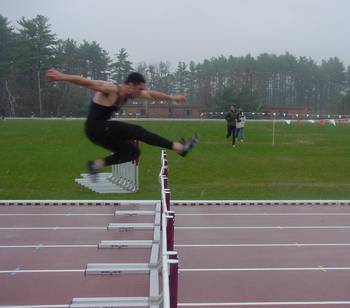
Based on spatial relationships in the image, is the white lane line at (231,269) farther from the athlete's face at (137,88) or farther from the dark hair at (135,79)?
the dark hair at (135,79)

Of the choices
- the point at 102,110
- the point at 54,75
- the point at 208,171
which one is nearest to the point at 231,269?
the point at 102,110

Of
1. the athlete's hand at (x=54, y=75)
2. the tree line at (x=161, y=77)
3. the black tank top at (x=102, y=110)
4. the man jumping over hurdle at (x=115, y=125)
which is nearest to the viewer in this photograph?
the athlete's hand at (x=54, y=75)

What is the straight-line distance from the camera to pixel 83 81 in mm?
5785

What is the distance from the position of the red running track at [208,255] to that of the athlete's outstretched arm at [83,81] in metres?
2.60

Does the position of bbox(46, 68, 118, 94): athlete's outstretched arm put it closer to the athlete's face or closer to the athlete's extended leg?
the athlete's face

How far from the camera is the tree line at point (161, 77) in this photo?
62703 millimetres

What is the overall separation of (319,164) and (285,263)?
42.2 ft

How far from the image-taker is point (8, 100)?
68.2 meters

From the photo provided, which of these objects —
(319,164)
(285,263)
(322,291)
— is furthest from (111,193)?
(319,164)

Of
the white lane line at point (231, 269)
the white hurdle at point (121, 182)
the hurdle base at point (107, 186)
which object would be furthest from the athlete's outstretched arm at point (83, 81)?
the hurdle base at point (107, 186)

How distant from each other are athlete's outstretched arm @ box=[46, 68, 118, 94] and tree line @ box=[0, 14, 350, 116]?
40680 mm

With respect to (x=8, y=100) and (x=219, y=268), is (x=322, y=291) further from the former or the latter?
(x=8, y=100)

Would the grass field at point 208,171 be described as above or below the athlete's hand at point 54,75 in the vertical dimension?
below

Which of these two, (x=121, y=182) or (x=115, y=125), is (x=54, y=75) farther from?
(x=121, y=182)
